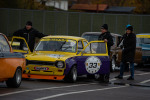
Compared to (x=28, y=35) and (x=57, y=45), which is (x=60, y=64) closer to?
(x=57, y=45)

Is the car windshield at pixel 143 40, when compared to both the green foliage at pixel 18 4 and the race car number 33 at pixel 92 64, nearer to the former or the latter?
the race car number 33 at pixel 92 64

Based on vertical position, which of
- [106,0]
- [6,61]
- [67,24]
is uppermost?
[106,0]

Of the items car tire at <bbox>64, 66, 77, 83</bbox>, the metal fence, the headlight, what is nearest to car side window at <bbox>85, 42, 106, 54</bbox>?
car tire at <bbox>64, 66, 77, 83</bbox>

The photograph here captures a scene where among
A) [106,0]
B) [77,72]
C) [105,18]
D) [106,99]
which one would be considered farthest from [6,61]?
[106,0]

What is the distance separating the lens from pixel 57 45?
16.7 metres

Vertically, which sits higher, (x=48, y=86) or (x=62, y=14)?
(x=62, y=14)

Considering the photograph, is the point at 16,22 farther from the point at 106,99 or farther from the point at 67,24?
the point at 106,99

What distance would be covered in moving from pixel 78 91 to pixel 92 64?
11.1ft

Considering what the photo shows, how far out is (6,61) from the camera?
500 inches

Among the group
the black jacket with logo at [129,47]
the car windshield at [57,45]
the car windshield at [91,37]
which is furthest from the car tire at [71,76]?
the car windshield at [91,37]

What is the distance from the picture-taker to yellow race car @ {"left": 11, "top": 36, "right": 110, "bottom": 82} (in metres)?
15.4

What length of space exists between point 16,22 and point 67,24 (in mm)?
4830

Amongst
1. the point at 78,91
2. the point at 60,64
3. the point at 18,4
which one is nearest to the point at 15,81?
the point at 78,91

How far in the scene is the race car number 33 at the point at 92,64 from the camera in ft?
53.7
